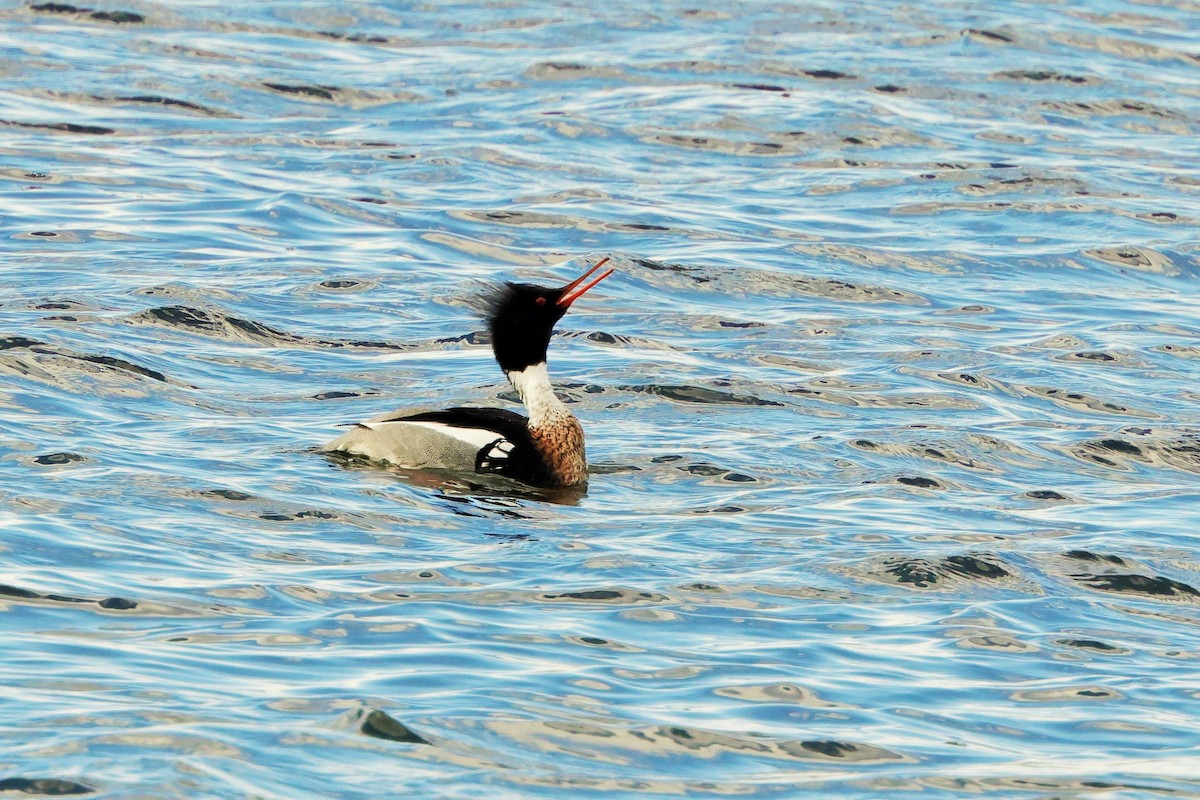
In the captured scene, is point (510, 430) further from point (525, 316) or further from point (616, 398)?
point (616, 398)

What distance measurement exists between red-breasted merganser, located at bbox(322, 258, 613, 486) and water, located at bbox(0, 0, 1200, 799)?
0.70ft

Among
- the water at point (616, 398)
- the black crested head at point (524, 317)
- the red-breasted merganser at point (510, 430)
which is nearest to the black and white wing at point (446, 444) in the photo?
the red-breasted merganser at point (510, 430)

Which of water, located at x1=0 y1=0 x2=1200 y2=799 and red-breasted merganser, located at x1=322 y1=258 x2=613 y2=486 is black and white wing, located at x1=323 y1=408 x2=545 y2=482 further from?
water, located at x1=0 y1=0 x2=1200 y2=799

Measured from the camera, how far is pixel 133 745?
7.75m

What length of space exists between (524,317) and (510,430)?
86cm

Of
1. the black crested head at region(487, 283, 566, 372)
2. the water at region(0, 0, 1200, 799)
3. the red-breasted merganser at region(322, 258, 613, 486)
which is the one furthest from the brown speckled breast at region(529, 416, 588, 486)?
the black crested head at region(487, 283, 566, 372)

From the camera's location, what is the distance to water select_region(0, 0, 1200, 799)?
838cm

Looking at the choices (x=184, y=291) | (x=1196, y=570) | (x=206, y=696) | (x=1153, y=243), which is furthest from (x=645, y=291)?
(x=206, y=696)

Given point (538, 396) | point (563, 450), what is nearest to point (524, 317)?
point (538, 396)

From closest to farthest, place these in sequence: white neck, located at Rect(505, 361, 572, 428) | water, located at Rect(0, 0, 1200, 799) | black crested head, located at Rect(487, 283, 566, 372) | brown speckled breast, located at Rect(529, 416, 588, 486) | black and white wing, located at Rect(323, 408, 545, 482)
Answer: water, located at Rect(0, 0, 1200, 799) → black and white wing, located at Rect(323, 408, 545, 482) → brown speckled breast, located at Rect(529, 416, 588, 486) → white neck, located at Rect(505, 361, 572, 428) → black crested head, located at Rect(487, 283, 566, 372)

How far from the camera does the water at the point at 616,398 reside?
8.38m

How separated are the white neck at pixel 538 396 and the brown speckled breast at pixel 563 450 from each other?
6 centimetres

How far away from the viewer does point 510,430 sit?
42.8 feet

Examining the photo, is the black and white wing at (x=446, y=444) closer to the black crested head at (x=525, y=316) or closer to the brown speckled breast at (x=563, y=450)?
the brown speckled breast at (x=563, y=450)
